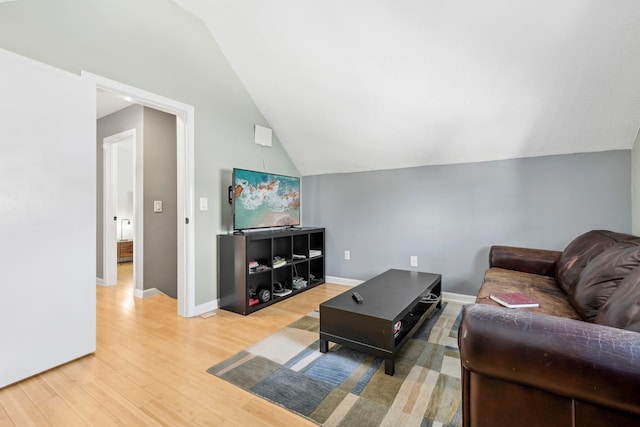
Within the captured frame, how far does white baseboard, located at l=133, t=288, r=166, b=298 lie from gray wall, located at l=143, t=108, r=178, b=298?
0.04 metres

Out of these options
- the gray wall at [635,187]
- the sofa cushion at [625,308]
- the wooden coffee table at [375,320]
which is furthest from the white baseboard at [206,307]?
the gray wall at [635,187]

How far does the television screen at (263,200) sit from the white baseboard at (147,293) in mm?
1485

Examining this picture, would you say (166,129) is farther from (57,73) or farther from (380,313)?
(380,313)

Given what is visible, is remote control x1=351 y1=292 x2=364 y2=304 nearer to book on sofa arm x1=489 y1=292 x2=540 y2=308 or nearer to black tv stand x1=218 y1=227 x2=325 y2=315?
book on sofa arm x1=489 y1=292 x2=540 y2=308

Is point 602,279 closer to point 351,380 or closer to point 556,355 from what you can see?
point 556,355

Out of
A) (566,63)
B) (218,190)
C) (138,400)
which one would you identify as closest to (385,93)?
(566,63)

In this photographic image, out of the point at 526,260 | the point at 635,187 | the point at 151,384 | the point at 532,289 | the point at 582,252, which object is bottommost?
the point at 151,384

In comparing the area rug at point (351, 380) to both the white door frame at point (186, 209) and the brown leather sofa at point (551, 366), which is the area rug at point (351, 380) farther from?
the white door frame at point (186, 209)

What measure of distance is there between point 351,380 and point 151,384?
1.13 metres

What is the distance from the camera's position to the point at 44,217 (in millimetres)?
1725

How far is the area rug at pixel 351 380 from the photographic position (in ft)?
4.48

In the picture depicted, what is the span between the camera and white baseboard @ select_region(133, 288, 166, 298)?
128 inches

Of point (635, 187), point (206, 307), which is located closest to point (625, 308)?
point (635, 187)

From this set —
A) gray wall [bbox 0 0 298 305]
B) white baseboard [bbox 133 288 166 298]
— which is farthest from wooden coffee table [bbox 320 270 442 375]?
white baseboard [bbox 133 288 166 298]
